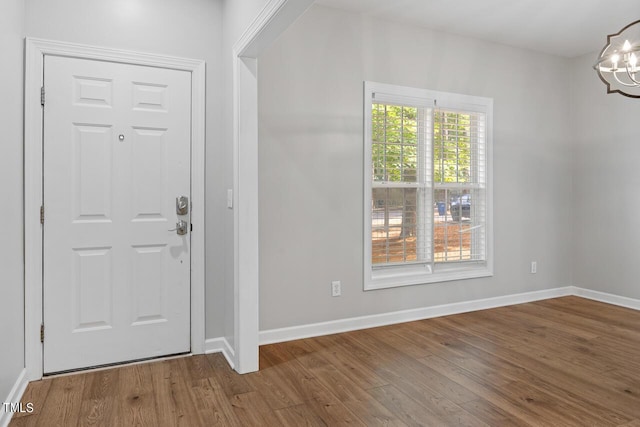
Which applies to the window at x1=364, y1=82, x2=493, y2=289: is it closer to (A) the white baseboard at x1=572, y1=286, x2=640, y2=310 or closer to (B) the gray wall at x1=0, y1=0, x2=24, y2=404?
(A) the white baseboard at x1=572, y1=286, x2=640, y2=310

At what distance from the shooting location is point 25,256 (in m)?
2.52

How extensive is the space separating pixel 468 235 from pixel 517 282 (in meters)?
0.83

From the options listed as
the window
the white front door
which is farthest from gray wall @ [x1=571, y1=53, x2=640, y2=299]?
the white front door

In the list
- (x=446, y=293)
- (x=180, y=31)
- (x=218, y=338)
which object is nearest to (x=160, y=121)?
(x=180, y=31)

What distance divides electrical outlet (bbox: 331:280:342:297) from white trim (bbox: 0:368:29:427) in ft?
7.05

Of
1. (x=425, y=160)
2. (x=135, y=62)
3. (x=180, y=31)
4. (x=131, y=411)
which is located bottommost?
(x=131, y=411)

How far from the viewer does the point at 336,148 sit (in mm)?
3484

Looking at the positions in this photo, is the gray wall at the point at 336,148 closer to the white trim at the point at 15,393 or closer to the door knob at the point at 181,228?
the door knob at the point at 181,228

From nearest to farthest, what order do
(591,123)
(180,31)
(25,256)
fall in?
(25,256), (180,31), (591,123)

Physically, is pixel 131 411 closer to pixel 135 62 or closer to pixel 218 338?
pixel 218 338

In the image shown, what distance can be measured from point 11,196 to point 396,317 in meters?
3.00

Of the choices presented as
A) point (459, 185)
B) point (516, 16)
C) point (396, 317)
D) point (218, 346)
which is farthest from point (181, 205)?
point (516, 16)

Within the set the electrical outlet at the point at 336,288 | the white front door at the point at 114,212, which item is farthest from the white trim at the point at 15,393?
the electrical outlet at the point at 336,288

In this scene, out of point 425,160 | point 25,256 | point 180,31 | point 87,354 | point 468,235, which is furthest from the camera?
point 468,235
